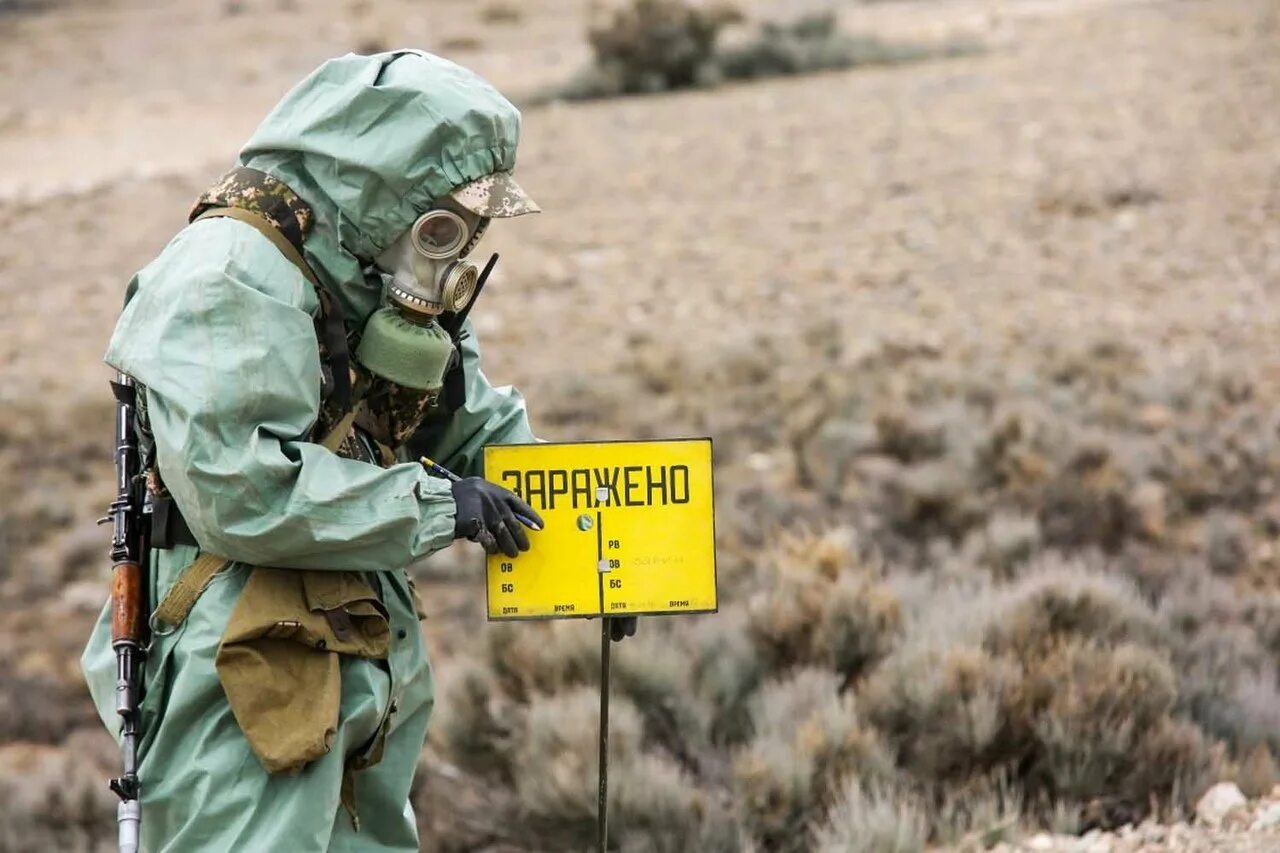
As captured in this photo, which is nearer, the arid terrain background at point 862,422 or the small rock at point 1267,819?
the small rock at point 1267,819

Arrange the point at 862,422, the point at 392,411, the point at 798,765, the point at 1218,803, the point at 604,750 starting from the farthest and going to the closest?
the point at 862,422, the point at 798,765, the point at 1218,803, the point at 604,750, the point at 392,411

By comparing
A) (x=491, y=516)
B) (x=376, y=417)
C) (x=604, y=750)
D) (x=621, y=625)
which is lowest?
(x=604, y=750)

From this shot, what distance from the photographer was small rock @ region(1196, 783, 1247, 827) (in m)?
4.53

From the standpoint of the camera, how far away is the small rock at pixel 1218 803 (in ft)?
14.9

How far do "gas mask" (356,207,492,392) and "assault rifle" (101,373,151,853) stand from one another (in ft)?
1.49

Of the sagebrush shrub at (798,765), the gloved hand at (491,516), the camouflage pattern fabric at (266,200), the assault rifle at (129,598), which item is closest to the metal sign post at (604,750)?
the gloved hand at (491,516)

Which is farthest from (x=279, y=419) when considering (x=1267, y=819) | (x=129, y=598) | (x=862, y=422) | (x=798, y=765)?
(x=862, y=422)

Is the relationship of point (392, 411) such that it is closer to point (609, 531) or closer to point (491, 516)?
point (491, 516)

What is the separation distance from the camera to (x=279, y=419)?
2.66 m

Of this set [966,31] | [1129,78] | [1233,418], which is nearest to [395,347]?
[1233,418]

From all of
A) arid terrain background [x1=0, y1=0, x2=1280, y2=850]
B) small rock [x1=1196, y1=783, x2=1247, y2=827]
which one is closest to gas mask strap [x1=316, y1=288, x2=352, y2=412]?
arid terrain background [x1=0, y1=0, x2=1280, y2=850]

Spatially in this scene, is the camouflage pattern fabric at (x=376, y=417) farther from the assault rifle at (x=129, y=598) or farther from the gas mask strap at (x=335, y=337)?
the assault rifle at (x=129, y=598)

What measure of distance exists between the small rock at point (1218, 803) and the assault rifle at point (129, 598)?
9.66ft

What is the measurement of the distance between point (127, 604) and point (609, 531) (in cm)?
88
